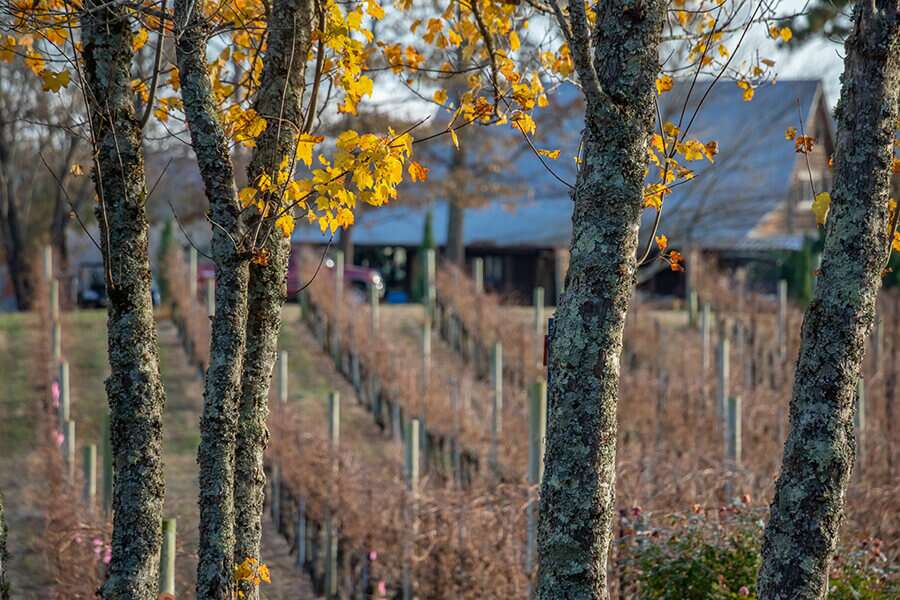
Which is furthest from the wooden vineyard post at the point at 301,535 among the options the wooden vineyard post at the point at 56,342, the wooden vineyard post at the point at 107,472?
the wooden vineyard post at the point at 56,342

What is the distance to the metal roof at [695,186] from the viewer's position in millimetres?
25156

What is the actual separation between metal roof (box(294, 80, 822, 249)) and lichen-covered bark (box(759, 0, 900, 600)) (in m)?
18.5

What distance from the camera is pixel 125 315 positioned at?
184 inches

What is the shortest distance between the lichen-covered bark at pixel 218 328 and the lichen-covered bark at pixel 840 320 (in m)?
1.83

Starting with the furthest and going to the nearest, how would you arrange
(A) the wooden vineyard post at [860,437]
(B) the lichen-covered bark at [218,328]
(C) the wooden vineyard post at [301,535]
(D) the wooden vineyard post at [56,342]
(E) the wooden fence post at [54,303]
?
(E) the wooden fence post at [54,303]
(D) the wooden vineyard post at [56,342]
(A) the wooden vineyard post at [860,437]
(C) the wooden vineyard post at [301,535]
(B) the lichen-covered bark at [218,328]

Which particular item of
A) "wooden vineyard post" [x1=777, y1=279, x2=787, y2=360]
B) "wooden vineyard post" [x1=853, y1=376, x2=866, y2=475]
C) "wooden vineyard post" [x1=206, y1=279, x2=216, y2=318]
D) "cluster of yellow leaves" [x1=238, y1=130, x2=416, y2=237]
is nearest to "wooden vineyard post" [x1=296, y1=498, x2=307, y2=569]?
"wooden vineyard post" [x1=206, y1=279, x2=216, y2=318]

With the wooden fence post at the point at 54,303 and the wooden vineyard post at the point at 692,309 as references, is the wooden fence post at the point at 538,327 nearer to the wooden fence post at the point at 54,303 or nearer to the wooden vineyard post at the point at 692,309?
the wooden vineyard post at the point at 692,309

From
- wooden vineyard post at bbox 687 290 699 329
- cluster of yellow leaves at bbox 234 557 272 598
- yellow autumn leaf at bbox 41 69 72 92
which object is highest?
yellow autumn leaf at bbox 41 69 72 92

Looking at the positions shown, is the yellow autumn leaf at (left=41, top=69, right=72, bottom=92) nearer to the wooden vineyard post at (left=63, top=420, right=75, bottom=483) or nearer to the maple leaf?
the maple leaf

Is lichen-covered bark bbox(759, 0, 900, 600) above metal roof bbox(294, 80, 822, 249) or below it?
below

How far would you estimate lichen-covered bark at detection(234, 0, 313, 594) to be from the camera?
15.4ft

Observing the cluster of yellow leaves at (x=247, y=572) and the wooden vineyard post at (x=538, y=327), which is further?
the wooden vineyard post at (x=538, y=327)

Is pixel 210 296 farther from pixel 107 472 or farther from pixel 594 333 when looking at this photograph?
pixel 594 333

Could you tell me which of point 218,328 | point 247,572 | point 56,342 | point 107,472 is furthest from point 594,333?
point 56,342
